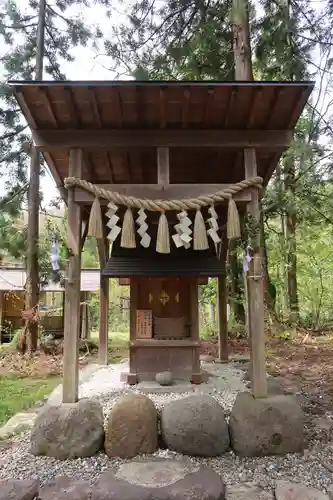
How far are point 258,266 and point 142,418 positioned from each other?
165 cm

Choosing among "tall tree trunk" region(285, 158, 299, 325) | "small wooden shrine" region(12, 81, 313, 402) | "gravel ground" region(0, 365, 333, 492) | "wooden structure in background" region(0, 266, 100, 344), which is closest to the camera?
"gravel ground" region(0, 365, 333, 492)

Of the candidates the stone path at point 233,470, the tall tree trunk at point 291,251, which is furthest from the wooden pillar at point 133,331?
the tall tree trunk at point 291,251

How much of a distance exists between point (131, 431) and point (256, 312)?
4.78ft

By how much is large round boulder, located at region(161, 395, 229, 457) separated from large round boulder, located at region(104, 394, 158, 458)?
0.13 metres

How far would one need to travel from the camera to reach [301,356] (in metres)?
7.15

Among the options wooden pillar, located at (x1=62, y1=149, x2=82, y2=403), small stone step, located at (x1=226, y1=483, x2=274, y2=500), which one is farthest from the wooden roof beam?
small stone step, located at (x1=226, y1=483, x2=274, y2=500)

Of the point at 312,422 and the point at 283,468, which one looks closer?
the point at 283,468

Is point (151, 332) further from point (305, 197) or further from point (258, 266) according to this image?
point (305, 197)

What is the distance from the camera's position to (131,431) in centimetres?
300

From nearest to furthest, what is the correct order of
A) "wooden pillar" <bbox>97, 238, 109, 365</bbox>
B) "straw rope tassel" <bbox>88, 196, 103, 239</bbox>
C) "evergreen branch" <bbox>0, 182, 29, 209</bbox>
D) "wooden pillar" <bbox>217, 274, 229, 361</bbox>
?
"straw rope tassel" <bbox>88, 196, 103, 239</bbox>
"wooden pillar" <bbox>217, 274, 229, 361</bbox>
"wooden pillar" <bbox>97, 238, 109, 365</bbox>
"evergreen branch" <bbox>0, 182, 29, 209</bbox>

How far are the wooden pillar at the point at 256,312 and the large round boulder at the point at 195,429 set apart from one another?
1.45 feet

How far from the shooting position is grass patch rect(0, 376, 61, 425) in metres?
4.47

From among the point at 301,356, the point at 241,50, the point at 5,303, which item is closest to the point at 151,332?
the point at 301,356

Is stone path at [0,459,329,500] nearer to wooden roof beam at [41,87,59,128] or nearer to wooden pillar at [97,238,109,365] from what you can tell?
wooden roof beam at [41,87,59,128]
